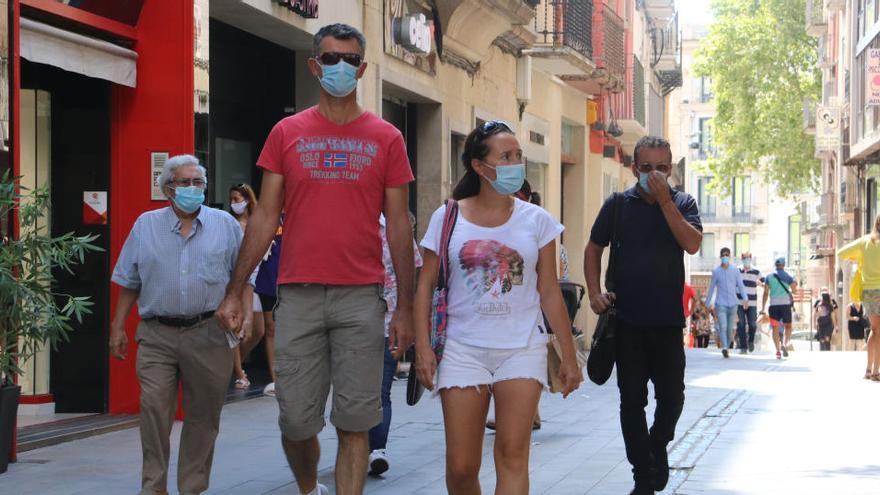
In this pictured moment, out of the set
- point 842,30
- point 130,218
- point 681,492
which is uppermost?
point 842,30

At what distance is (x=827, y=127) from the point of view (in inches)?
1998

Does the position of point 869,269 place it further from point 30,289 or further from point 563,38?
point 30,289

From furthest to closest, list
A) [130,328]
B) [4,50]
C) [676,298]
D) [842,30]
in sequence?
[842,30]
[130,328]
[4,50]
[676,298]

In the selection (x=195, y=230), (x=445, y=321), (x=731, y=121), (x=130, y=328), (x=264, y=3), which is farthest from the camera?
(x=731, y=121)

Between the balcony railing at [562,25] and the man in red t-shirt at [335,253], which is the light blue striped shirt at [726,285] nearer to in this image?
the balcony railing at [562,25]

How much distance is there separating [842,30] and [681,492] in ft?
158

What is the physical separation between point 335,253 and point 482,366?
0.81 meters

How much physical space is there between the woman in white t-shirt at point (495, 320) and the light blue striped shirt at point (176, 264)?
5.44ft

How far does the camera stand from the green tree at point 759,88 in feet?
191

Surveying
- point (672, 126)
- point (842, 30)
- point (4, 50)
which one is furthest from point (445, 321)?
point (672, 126)

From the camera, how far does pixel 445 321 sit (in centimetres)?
650

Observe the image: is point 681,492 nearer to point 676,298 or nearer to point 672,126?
point 676,298

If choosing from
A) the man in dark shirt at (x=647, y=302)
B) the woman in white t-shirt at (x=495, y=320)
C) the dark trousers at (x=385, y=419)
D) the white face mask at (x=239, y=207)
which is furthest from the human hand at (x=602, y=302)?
the white face mask at (x=239, y=207)

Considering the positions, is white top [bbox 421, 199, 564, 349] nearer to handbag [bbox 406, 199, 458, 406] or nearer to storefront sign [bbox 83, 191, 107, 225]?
handbag [bbox 406, 199, 458, 406]
